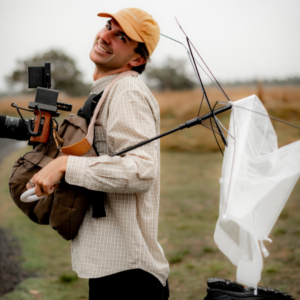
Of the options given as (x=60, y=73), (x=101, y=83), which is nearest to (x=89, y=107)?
(x=101, y=83)

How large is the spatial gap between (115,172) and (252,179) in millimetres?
529

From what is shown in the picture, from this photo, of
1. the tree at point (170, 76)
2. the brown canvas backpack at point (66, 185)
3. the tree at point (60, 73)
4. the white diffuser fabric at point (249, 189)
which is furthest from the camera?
the tree at point (60, 73)

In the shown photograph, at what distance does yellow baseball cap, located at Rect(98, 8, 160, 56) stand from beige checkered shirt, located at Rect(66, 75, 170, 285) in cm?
22

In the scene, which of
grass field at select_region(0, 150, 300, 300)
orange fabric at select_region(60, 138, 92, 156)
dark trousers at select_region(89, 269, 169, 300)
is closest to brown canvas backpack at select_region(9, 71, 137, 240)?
orange fabric at select_region(60, 138, 92, 156)

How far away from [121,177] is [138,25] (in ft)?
2.48

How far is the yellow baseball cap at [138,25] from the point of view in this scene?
1.45m

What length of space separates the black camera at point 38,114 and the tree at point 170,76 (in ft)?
76.8

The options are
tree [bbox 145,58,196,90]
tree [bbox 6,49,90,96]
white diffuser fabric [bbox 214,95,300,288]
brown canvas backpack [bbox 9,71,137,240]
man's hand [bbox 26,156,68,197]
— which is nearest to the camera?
white diffuser fabric [bbox 214,95,300,288]

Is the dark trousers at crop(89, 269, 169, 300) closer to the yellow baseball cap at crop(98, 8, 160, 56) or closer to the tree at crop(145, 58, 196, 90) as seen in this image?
the yellow baseball cap at crop(98, 8, 160, 56)

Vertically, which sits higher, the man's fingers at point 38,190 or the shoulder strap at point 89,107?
the shoulder strap at point 89,107

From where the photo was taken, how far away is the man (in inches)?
48.6

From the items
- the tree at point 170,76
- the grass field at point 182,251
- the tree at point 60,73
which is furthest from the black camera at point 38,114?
the tree at point 60,73

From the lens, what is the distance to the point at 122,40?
5.08ft

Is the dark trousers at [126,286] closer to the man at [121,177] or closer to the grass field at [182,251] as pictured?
the man at [121,177]
